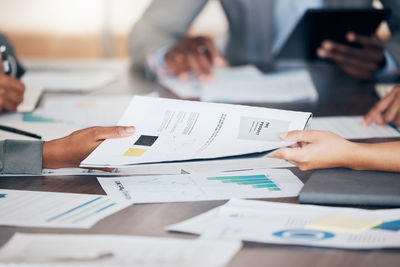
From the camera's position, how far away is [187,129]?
1033 millimetres

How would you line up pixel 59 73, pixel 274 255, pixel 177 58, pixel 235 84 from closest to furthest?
1. pixel 274 255
2. pixel 235 84
3. pixel 177 58
4. pixel 59 73

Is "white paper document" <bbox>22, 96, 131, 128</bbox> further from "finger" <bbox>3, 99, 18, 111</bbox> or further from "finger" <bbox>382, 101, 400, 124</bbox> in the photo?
"finger" <bbox>382, 101, 400, 124</bbox>

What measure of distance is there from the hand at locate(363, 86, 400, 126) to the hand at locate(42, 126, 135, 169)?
713 mm

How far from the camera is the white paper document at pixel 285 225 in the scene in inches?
30.4

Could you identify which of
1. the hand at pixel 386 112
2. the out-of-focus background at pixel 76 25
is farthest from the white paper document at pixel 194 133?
the out-of-focus background at pixel 76 25

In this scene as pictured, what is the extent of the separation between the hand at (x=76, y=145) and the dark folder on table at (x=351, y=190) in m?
0.35

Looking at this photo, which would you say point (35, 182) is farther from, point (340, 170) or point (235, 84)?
point (235, 84)

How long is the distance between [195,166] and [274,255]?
404 millimetres

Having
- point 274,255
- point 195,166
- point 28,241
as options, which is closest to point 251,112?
point 195,166

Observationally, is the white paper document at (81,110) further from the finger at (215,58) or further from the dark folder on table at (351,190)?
the dark folder on table at (351,190)

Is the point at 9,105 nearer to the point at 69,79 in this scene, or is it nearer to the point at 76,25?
the point at 69,79

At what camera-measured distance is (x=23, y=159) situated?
3.58 feet

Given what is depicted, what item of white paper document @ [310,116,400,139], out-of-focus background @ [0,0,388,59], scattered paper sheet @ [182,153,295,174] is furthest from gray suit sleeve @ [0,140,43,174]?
out-of-focus background @ [0,0,388,59]

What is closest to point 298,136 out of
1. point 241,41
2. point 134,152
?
point 134,152
